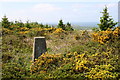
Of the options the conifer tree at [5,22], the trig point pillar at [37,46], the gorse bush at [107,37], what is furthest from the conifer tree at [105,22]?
the conifer tree at [5,22]

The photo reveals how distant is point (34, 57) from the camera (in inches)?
392

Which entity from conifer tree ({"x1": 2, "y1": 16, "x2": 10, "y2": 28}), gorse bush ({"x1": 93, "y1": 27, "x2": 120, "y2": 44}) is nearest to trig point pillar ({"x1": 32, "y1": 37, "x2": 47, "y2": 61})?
gorse bush ({"x1": 93, "y1": 27, "x2": 120, "y2": 44})

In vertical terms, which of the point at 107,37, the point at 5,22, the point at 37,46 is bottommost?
the point at 37,46

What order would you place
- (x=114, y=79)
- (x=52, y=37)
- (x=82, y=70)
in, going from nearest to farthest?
(x=114, y=79) < (x=82, y=70) < (x=52, y=37)

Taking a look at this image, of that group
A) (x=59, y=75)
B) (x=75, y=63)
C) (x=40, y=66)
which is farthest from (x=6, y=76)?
(x=75, y=63)

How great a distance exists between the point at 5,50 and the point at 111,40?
6930 millimetres

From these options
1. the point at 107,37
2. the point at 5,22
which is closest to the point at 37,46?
the point at 107,37

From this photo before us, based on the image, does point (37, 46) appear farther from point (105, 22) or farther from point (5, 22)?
point (5, 22)

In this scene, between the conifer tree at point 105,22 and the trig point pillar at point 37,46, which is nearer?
the trig point pillar at point 37,46

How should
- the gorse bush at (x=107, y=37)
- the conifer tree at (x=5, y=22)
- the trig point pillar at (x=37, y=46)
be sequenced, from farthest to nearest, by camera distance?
the conifer tree at (x=5, y=22) → the gorse bush at (x=107, y=37) → the trig point pillar at (x=37, y=46)

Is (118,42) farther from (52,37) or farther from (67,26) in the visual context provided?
(67,26)

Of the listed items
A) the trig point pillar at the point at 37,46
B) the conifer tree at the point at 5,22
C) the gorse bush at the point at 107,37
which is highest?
the conifer tree at the point at 5,22

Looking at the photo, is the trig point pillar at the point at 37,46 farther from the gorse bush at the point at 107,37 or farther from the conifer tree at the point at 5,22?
the conifer tree at the point at 5,22

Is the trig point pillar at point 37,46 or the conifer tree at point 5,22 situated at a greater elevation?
the conifer tree at point 5,22
